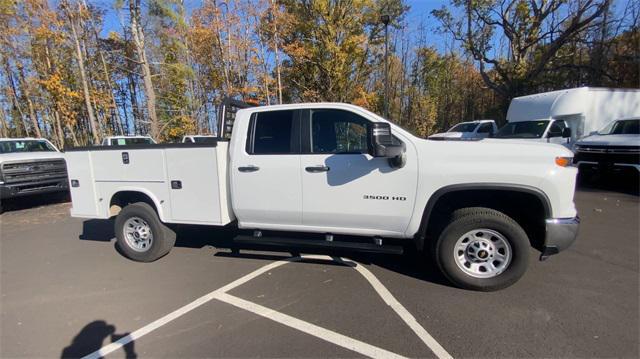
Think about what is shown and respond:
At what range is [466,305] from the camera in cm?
312

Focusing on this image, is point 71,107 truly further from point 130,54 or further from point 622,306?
point 622,306

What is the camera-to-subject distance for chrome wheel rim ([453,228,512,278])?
3.33 meters

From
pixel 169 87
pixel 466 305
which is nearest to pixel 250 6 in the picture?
pixel 169 87

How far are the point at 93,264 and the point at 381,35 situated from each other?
74.2ft

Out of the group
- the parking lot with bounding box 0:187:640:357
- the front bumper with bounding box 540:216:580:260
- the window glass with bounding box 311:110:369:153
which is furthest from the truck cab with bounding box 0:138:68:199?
the front bumper with bounding box 540:216:580:260

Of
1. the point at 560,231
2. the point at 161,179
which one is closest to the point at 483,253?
the point at 560,231

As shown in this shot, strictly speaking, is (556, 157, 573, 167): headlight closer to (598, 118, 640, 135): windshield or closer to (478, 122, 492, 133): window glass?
(598, 118, 640, 135): windshield

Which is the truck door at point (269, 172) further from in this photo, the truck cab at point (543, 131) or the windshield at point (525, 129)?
the windshield at point (525, 129)

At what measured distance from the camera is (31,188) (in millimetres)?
7992

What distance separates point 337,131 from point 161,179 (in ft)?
8.02

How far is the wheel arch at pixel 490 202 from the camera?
3.15 m

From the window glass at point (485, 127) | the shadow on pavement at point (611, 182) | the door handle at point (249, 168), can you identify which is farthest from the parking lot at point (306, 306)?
the window glass at point (485, 127)

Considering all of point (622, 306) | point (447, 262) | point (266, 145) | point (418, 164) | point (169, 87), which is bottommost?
point (622, 306)

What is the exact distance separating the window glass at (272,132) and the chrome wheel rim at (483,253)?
229 cm
